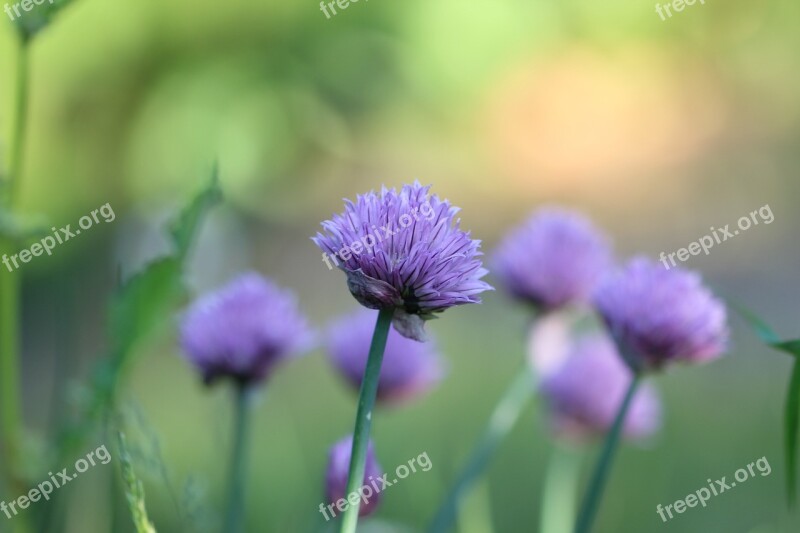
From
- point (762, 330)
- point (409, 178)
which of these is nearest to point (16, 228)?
point (762, 330)

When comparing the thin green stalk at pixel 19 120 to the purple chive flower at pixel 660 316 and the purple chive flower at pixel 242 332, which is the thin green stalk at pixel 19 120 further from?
the purple chive flower at pixel 660 316

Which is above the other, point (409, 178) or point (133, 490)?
point (409, 178)

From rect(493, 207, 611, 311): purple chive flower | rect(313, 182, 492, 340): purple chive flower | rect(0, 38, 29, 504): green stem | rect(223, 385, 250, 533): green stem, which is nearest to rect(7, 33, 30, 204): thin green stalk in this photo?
rect(0, 38, 29, 504): green stem

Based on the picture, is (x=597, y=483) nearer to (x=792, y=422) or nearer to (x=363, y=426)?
(x=792, y=422)

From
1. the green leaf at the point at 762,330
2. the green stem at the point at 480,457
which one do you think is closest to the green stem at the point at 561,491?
the green stem at the point at 480,457

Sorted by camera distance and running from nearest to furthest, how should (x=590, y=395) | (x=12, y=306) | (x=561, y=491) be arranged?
(x=12, y=306), (x=590, y=395), (x=561, y=491)

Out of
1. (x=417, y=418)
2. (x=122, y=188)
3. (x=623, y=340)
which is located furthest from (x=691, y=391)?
(x=122, y=188)
